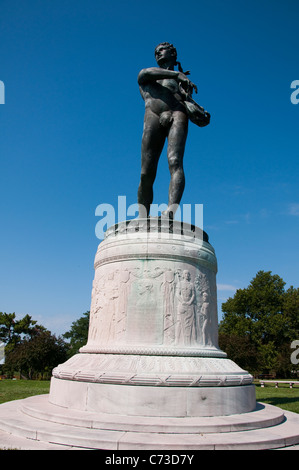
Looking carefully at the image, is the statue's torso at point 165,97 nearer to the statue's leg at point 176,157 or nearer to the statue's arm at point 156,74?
the statue's arm at point 156,74

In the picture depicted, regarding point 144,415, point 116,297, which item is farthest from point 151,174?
point 144,415

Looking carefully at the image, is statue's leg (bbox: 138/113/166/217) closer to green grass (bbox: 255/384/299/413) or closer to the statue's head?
the statue's head

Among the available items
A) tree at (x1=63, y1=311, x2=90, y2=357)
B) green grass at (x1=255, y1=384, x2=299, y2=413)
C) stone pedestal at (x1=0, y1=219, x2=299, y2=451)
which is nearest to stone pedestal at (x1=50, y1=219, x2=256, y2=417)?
stone pedestal at (x1=0, y1=219, x2=299, y2=451)

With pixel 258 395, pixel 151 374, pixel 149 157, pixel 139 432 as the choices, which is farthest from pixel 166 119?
pixel 258 395

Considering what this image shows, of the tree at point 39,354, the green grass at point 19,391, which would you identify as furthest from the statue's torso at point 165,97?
the tree at point 39,354

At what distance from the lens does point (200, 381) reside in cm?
591

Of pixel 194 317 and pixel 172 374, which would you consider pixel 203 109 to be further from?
pixel 172 374

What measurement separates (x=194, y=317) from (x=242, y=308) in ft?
139

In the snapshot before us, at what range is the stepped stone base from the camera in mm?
4395

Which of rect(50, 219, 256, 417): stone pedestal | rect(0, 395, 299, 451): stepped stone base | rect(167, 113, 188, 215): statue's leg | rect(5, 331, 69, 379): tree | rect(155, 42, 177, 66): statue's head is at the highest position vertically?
rect(155, 42, 177, 66): statue's head

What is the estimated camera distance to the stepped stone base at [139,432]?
4395 millimetres

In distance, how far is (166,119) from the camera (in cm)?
893

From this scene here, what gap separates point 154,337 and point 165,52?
7.39m

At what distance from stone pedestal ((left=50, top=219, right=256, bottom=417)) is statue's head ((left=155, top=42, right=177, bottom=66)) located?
15.7ft
